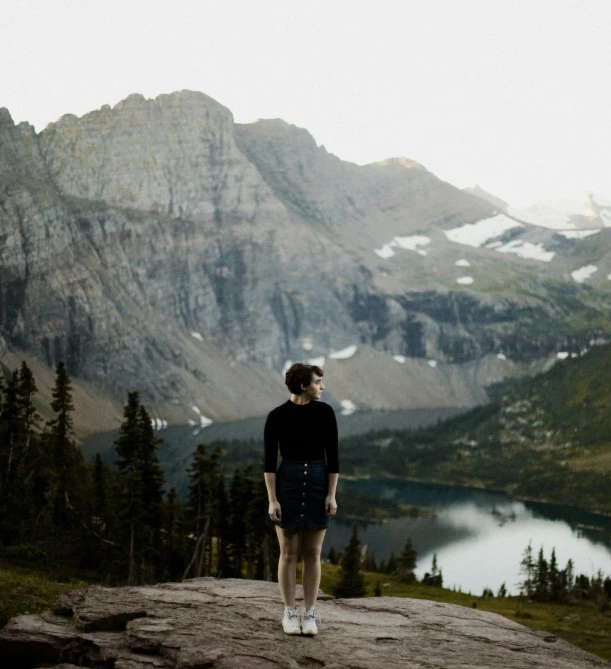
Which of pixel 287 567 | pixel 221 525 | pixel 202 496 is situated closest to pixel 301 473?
pixel 287 567

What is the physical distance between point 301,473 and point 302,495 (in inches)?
19.0

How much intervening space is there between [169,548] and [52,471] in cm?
1965

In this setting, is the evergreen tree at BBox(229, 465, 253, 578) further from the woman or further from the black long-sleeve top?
the black long-sleeve top

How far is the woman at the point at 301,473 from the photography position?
17406 millimetres

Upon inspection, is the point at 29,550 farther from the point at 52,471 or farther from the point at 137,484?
the point at 52,471

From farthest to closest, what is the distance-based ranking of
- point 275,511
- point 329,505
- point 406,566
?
point 406,566
point 329,505
point 275,511

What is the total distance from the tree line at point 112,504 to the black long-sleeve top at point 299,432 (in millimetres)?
45308

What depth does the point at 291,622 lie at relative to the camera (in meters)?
17.1

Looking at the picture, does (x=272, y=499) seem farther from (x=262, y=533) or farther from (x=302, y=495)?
(x=262, y=533)

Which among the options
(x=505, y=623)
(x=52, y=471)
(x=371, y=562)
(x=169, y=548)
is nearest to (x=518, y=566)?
(x=371, y=562)

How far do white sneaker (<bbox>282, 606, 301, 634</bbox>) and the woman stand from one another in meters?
0.02

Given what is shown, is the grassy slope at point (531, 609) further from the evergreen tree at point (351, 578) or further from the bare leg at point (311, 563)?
the bare leg at point (311, 563)

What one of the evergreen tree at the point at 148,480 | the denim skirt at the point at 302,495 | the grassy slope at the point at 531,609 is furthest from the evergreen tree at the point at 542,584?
the denim skirt at the point at 302,495

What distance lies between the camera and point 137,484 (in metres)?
61.8
